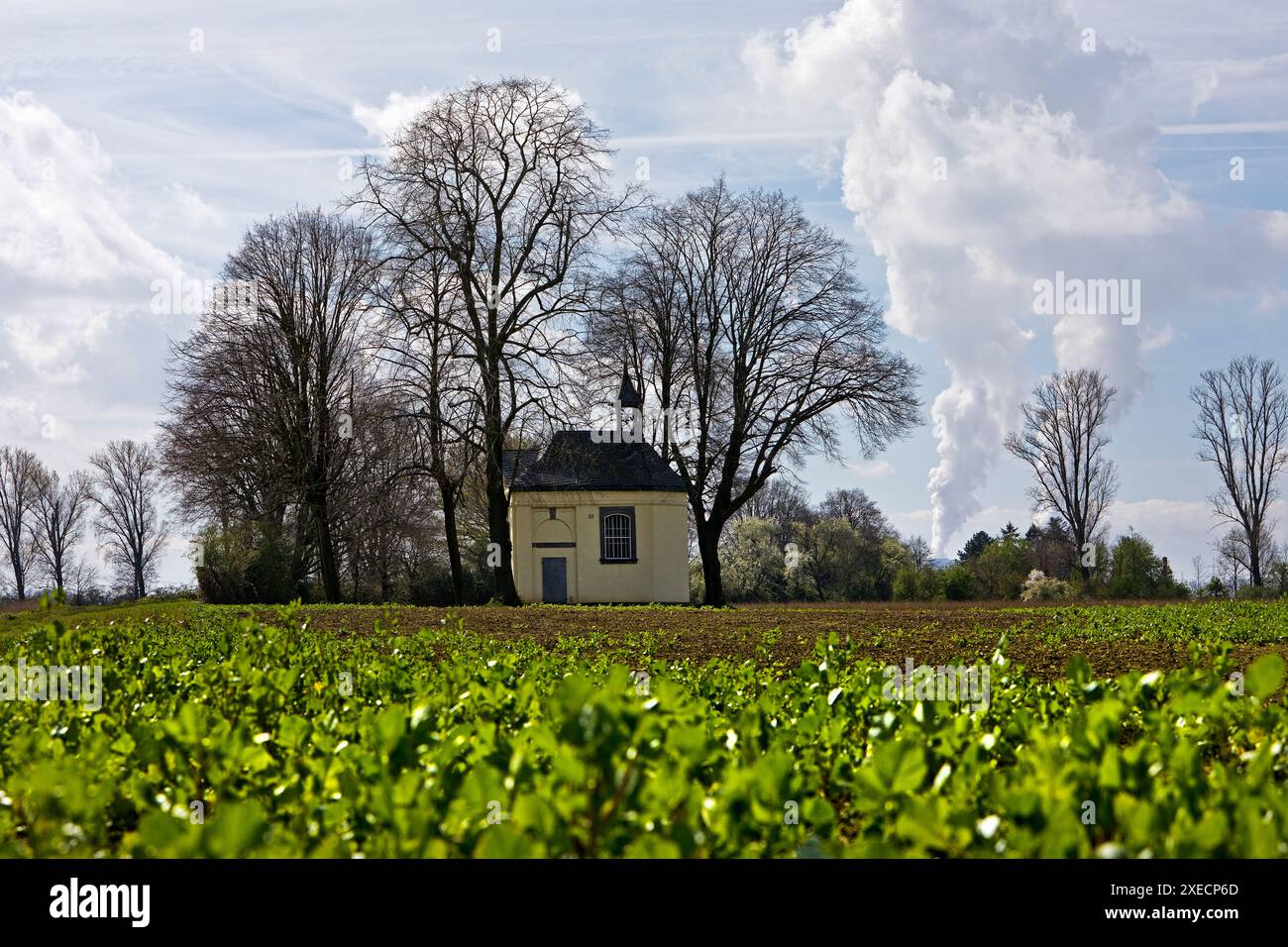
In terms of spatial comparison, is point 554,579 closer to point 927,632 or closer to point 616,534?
point 616,534

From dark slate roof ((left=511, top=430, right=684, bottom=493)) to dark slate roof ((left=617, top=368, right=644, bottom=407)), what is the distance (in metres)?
1.76

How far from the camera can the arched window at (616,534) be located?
41.3 m

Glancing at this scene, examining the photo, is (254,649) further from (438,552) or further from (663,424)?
(438,552)

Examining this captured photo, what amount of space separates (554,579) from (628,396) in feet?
23.4

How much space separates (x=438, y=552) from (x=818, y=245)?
22164 millimetres

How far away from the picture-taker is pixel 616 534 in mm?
41469

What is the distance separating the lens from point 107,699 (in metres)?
4.63

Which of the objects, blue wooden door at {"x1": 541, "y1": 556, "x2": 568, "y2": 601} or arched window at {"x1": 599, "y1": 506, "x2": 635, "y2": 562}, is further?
arched window at {"x1": 599, "y1": 506, "x2": 635, "y2": 562}

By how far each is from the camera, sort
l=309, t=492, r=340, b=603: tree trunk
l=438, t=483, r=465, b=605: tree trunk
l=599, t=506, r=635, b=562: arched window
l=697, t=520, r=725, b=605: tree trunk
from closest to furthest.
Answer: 1. l=438, t=483, r=465, b=605: tree trunk
2. l=309, t=492, r=340, b=603: tree trunk
3. l=697, t=520, r=725, b=605: tree trunk
4. l=599, t=506, r=635, b=562: arched window

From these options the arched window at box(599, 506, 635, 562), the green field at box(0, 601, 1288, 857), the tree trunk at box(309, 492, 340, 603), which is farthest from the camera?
the arched window at box(599, 506, 635, 562)

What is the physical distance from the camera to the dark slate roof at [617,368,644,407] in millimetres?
40844

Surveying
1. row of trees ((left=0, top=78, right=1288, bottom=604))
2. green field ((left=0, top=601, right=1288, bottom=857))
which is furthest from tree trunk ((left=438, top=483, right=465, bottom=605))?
green field ((left=0, top=601, right=1288, bottom=857))

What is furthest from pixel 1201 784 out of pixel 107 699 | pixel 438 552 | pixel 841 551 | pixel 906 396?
pixel 841 551

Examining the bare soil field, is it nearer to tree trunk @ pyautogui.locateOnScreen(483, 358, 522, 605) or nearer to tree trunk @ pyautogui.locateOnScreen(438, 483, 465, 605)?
tree trunk @ pyautogui.locateOnScreen(483, 358, 522, 605)
